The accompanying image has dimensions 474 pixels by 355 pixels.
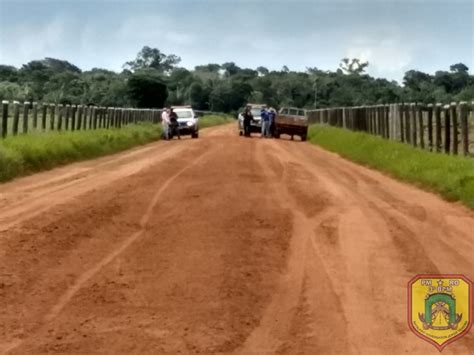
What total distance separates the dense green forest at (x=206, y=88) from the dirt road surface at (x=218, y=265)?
121ft

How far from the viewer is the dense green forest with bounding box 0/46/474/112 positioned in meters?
63.4

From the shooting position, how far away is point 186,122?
42.1 meters

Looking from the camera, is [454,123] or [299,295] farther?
[454,123]

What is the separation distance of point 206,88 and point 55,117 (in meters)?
79.9

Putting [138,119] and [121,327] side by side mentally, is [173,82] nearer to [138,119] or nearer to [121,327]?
[138,119]

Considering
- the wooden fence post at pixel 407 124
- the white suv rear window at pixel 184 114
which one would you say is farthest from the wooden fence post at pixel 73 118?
the wooden fence post at pixel 407 124

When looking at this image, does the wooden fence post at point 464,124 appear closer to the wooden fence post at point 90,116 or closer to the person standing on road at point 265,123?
the wooden fence post at point 90,116

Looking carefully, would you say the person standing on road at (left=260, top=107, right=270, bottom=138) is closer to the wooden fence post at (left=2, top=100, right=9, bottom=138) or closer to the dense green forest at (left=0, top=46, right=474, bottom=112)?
the dense green forest at (left=0, top=46, right=474, bottom=112)

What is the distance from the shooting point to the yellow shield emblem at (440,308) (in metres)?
6.38

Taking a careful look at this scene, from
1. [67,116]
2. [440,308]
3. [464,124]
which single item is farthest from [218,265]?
[67,116]

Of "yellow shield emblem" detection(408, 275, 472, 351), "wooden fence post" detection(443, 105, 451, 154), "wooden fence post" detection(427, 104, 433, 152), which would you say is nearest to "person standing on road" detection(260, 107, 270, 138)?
"wooden fence post" detection(427, 104, 433, 152)

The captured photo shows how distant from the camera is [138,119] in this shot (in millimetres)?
51406

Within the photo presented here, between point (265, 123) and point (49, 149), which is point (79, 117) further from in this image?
point (265, 123)

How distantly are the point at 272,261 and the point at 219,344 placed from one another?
2.72m
